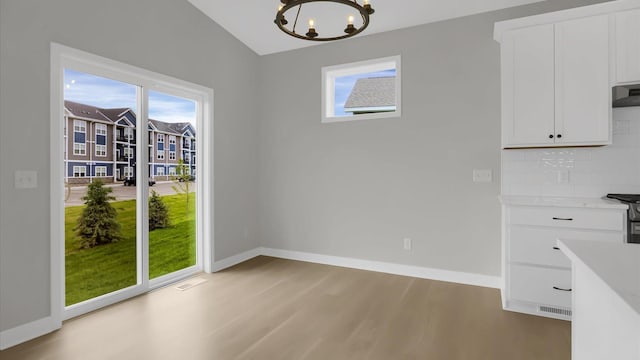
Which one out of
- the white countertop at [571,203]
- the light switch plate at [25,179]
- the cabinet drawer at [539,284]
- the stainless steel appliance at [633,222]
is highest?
the light switch plate at [25,179]

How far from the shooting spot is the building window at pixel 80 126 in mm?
2916

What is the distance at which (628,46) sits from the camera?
2.77 meters

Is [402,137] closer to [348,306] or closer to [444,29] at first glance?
[444,29]

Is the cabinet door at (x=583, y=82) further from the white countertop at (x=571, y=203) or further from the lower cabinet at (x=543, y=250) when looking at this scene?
the lower cabinet at (x=543, y=250)

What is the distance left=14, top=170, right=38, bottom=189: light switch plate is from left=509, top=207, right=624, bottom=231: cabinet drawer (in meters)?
3.89

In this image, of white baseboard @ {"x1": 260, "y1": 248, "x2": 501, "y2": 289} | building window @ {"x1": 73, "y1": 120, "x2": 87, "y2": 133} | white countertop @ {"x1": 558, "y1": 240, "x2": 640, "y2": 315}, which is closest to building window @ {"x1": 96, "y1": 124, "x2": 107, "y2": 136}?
building window @ {"x1": 73, "y1": 120, "x2": 87, "y2": 133}

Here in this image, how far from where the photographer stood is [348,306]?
3.14 m

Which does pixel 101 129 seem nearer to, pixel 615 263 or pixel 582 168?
pixel 615 263

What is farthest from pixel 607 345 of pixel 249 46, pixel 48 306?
pixel 249 46

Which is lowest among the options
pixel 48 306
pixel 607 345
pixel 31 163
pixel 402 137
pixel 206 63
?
pixel 48 306

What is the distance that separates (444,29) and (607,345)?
11.6ft

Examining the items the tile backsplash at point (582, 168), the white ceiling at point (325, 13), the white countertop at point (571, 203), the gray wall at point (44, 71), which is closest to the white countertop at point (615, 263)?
the white countertop at point (571, 203)

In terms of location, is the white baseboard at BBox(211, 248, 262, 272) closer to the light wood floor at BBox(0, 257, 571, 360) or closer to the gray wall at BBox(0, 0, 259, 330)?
the gray wall at BBox(0, 0, 259, 330)

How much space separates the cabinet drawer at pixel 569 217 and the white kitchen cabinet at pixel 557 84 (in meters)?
0.61
